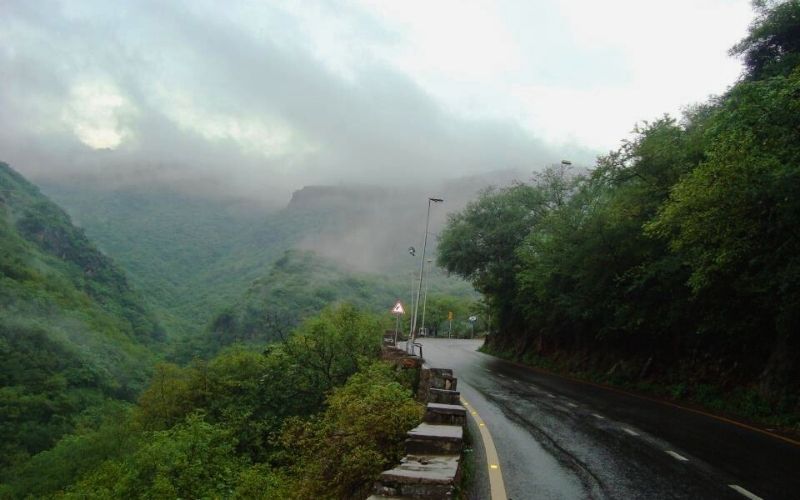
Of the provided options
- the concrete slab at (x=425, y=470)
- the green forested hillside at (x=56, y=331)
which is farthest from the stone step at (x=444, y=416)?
the green forested hillside at (x=56, y=331)

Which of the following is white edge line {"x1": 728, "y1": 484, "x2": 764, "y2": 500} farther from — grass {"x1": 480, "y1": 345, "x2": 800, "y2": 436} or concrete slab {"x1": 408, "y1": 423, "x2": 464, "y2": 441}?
grass {"x1": 480, "y1": 345, "x2": 800, "y2": 436}

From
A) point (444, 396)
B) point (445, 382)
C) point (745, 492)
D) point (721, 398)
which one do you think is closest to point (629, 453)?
point (745, 492)

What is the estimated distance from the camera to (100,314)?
378 feet

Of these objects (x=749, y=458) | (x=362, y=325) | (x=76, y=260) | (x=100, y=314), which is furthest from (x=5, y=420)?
(x=76, y=260)

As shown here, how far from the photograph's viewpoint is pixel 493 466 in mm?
7840

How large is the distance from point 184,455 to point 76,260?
508 feet

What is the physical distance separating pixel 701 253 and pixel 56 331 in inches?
3719

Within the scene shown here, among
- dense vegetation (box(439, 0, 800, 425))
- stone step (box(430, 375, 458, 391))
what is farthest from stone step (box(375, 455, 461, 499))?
dense vegetation (box(439, 0, 800, 425))

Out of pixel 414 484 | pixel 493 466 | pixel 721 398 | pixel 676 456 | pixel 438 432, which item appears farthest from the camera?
pixel 721 398

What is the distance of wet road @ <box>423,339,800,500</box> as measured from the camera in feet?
22.8

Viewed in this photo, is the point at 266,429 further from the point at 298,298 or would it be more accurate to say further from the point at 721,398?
the point at 298,298

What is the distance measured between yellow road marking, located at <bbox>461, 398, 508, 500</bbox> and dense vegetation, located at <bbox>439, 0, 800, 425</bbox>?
764 cm

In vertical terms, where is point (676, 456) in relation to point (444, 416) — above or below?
below

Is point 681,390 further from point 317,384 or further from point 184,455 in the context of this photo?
point 184,455
